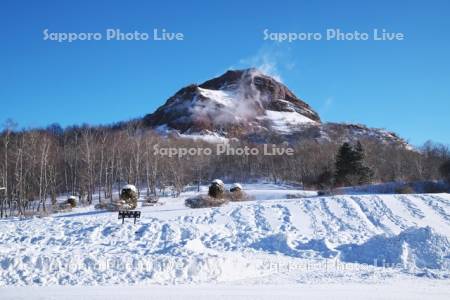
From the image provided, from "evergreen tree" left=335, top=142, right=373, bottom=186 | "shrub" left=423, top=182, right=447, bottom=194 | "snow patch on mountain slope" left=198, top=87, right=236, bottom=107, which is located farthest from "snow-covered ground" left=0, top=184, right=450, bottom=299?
"snow patch on mountain slope" left=198, top=87, right=236, bottom=107

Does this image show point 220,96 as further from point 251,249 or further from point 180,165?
point 251,249

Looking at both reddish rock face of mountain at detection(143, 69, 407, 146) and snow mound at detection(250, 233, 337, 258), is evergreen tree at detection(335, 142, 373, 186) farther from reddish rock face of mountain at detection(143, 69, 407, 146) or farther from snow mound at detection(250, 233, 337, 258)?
reddish rock face of mountain at detection(143, 69, 407, 146)

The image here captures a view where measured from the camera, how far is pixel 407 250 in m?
15.4

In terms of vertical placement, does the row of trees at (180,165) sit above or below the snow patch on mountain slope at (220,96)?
below

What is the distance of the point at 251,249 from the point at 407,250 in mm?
5444

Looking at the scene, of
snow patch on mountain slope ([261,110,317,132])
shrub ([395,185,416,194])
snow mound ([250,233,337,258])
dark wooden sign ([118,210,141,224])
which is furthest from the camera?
snow patch on mountain slope ([261,110,317,132])

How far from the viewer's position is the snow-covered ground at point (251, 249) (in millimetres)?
11831

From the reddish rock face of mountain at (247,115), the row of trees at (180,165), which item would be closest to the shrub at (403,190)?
the row of trees at (180,165)

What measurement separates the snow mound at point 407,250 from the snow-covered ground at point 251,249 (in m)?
0.03

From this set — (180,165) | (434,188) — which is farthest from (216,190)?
(180,165)

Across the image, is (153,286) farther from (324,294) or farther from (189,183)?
(189,183)

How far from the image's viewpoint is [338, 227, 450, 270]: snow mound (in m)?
14.7

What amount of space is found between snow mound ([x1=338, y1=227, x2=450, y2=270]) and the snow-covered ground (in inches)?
1.3

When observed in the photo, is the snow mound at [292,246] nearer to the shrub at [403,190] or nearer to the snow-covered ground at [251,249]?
the snow-covered ground at [251,249]
